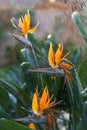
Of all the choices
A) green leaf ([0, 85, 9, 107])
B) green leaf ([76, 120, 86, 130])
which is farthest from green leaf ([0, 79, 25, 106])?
green leaf ([76, 120, 86, 130])

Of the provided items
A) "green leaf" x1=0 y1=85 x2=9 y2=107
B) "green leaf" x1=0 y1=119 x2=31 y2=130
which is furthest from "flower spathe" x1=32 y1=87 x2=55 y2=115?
"green leaf" x1=0 y1=85 x2=9 y2=107

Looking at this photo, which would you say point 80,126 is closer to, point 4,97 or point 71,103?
point 71,103

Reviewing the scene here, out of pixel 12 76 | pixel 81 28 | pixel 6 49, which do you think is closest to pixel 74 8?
pixel 81 28

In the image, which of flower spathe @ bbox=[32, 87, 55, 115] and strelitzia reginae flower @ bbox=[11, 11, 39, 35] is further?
strelitzia reginae flower @ bbox=[11, 11, 39, 35]

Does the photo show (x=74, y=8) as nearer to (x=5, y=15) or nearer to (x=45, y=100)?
(x=45, y=100)

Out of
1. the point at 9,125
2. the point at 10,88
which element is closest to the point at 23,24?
the point at 10,88

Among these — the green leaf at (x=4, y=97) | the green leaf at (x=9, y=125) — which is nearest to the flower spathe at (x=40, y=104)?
the green leaf at (x=9, y=125)

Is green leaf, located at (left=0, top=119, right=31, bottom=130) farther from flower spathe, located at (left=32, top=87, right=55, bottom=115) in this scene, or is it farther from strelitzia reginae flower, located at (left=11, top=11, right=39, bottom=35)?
strelitzia reginae flower, located at (left=11, top=11, right=39, bottom=35)

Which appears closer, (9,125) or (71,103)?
(9,125)

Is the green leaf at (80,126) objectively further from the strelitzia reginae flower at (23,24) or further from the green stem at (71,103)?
the strelitzia reginae flower at (23,24)

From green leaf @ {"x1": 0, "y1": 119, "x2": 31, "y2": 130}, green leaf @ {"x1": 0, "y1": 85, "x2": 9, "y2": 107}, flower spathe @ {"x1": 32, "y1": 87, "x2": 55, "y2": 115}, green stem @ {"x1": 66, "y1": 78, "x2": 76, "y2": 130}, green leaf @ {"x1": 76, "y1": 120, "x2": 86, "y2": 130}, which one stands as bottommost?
green leaf @ {"x1": 0, "y1": 119, "x2": 31, "y2": 130}

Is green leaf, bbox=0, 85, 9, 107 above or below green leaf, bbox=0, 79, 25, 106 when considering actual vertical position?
above
